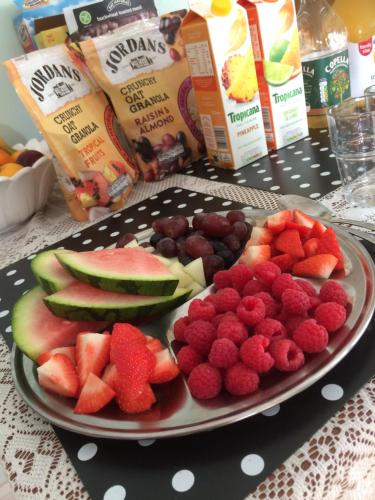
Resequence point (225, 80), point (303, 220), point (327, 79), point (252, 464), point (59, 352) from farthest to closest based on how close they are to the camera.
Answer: point (327, 79) → point (225, 80) → point (303, 220) → point (59, 352) → point (252, 464)

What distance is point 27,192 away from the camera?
983 mm

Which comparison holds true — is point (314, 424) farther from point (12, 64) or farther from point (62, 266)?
point (12, 64)

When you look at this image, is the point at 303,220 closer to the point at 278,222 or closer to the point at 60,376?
the point at 278,222

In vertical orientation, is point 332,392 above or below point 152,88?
below

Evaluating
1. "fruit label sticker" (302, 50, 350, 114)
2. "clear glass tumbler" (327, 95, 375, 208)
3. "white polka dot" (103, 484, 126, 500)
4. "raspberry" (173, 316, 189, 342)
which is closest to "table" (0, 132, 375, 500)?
"white polka dot" (103, 484, 126, 500)

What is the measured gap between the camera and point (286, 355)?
0.38 metres

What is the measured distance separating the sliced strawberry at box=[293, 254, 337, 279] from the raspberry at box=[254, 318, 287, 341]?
0.12 metres

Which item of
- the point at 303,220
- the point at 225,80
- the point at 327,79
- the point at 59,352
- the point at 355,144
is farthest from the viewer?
the point at 327,79

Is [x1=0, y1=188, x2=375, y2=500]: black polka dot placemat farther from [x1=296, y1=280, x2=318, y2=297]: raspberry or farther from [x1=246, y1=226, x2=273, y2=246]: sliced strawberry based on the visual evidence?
[x1=246, y1=226, x2=273, y2=246]: sliced strawberry

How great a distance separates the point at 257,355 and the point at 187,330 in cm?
8

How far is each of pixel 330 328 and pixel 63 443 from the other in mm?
271

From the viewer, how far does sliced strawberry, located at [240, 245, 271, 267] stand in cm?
53

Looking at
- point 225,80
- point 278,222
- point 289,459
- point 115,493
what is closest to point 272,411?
point 289,459

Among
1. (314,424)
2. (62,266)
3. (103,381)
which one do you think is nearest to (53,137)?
(62,266)
